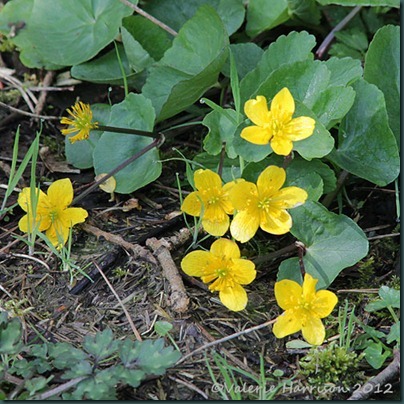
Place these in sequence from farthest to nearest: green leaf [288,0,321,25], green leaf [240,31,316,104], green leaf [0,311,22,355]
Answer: green leaf [288,0,321,25] → green leaf [240,31,316,104] → green leaf [0,311,22,355]

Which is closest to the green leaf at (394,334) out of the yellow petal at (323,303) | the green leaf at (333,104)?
the yellow petal at (323,303)

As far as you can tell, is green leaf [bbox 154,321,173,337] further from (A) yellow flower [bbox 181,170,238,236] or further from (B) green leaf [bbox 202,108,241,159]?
(B) green leaf [bbox 202,108,241,159]

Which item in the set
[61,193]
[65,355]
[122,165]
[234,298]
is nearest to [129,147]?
[122,165]

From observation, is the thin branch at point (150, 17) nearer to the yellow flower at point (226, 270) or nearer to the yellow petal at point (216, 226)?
the yellow petal at point (216, 226)

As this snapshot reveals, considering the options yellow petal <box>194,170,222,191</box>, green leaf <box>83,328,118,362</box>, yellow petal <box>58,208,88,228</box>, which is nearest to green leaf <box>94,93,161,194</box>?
yellow petal <box>58,208,88,228</box>

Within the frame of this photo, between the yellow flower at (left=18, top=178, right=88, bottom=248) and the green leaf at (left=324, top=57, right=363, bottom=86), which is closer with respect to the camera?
the yellow flower at (left=18, top=178, right=88, bottom=248)

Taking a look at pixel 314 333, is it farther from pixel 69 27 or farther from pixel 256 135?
pixel 69 27
